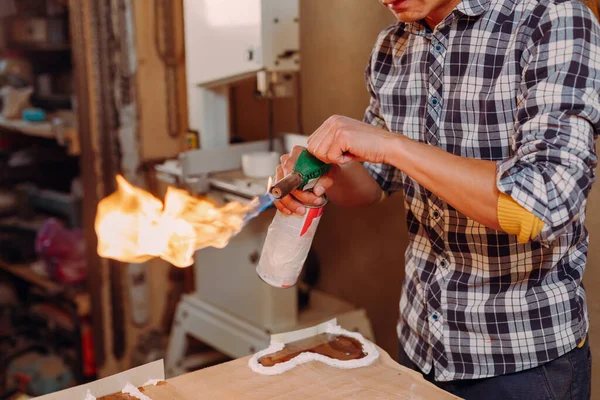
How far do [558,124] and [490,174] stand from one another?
4.6 inches

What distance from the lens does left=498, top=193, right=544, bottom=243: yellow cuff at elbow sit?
3.17ft

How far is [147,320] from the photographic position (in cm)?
289

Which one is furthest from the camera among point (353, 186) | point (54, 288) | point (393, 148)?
point (54, 288)

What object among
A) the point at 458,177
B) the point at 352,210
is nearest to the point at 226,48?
the point at 352,210

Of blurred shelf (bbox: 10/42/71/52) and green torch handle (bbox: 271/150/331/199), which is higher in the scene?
blurred shelf (bbox: 10/42/71/52)

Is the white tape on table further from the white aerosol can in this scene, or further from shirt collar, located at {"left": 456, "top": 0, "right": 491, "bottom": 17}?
shirt collar, located at {"left": 456, "top": 0, "right": 491, "bottom": 17}

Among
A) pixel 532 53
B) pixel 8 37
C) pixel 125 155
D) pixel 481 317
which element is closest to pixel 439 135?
pixel 532 53

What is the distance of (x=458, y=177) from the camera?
1.03 m

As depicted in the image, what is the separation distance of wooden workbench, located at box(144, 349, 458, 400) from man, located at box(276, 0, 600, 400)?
12 centimetres

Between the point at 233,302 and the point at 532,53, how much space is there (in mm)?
1438

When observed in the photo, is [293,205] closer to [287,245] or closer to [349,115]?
[287,245]

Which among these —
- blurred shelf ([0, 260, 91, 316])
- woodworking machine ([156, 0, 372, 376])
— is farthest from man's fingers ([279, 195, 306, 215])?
blurred shelf ([0, 260, 91, 316])

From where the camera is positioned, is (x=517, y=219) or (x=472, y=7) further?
(x=472, y=7)

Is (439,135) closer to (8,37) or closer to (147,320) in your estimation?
(147,320)
